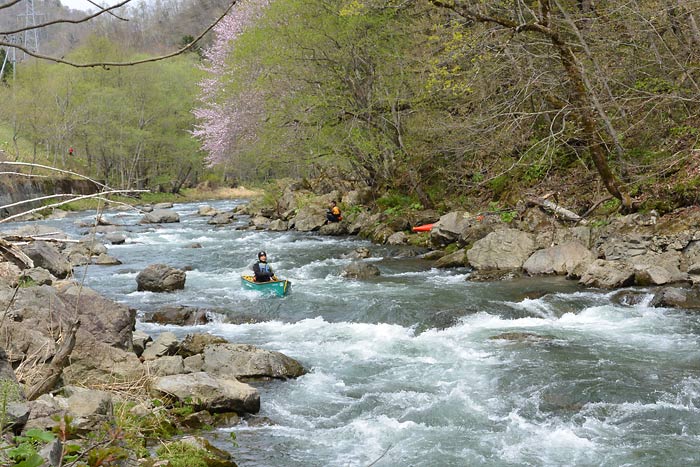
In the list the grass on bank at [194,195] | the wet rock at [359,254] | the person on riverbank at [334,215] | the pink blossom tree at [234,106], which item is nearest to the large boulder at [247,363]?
the wet rock at [359,254]

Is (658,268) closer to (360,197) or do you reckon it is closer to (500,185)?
(500,185)

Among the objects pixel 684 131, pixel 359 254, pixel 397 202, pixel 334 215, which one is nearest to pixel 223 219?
pixel 334 215

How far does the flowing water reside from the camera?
6582 mm

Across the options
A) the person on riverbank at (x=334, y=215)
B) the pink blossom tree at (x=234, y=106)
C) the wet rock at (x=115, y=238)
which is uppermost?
the pink blossom tree at (x=234, y=106)

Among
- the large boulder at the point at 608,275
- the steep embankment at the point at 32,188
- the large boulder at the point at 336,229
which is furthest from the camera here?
the steep embankment at the point at 32,188

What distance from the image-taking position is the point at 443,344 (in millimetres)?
9984

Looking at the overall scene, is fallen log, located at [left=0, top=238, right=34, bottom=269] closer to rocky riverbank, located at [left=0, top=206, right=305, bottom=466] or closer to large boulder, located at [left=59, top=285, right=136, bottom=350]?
rocky riverbank, located at [left=0, top=206, right=305, bottom=466]

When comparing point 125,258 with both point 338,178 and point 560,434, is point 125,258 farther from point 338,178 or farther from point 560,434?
point 560,434

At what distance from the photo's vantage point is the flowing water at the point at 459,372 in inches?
259

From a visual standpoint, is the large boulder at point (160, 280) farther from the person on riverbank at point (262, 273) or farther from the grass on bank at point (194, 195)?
the grass on bank at point (194, 195)

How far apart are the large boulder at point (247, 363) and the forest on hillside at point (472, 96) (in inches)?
164

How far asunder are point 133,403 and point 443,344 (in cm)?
500

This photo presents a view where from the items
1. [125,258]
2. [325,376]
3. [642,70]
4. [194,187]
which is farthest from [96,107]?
[325,376]

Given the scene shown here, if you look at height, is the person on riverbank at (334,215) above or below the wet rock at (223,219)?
above
